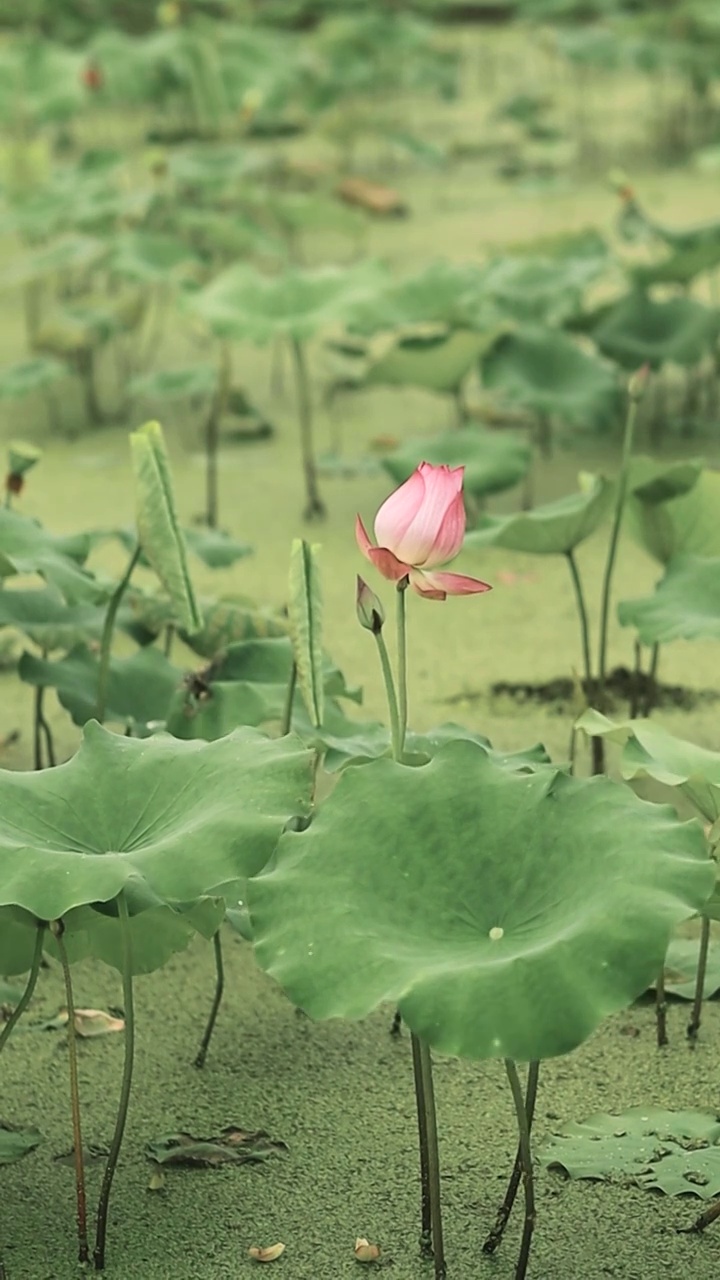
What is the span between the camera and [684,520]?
2021 mm

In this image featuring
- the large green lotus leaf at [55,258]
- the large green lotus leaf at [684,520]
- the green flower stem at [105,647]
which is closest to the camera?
the green flower stem at [105,647]

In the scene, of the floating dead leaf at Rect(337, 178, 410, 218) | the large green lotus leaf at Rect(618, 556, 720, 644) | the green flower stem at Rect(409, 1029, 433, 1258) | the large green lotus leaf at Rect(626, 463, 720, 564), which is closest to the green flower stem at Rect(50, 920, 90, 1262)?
the green flower stem at Rect(409, 1029, 433, 1258)

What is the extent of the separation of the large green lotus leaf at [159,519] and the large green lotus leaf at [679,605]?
1.38 feet

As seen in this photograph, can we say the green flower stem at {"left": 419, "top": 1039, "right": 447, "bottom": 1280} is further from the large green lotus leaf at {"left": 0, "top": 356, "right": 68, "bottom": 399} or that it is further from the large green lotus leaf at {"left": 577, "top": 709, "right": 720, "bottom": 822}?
the large green lotus leaf at {"left": 0, "top": 356, "right": 68, "bottom": 399}

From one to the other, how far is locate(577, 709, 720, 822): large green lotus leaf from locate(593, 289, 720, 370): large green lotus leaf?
1607 millimetres

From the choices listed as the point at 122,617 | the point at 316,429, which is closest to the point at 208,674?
the point at 122,617

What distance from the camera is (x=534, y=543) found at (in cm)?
196

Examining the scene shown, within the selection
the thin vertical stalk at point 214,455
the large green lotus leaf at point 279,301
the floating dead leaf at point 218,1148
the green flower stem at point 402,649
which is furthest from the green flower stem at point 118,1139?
the thin vertical stalk at point 214,455

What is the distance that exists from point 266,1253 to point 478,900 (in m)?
0.32

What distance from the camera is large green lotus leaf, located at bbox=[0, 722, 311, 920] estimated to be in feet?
3.92

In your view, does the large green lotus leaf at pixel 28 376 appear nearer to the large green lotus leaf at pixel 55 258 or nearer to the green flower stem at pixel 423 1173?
the large green lotus leaf at pixel 55 258

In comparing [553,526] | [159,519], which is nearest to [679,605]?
[553,526]

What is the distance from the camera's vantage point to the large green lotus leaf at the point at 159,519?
1601mm

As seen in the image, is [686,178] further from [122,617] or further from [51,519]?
[122,617]
